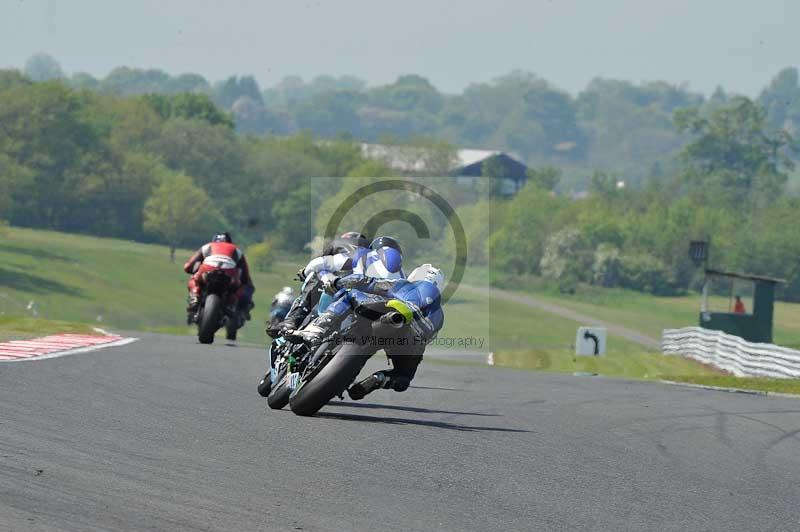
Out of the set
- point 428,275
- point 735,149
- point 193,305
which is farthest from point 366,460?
point 735,149

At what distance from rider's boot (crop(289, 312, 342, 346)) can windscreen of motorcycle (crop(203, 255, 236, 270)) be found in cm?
991

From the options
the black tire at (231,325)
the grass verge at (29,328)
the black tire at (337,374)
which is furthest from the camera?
the black tire at (231,325)

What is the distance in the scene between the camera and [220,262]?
2219 centimetres

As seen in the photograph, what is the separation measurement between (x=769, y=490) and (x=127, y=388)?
6185 mm

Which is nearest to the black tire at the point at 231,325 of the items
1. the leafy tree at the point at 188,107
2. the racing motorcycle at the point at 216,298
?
the racing motorcycle at the point at 216,298

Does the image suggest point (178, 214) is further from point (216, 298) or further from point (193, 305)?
point (216, 298)

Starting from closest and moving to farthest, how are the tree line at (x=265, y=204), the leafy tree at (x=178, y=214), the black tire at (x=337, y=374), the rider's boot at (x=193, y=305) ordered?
the black tire at (x=337, y=374) → the rider's boot at (x=193, y=305) → the tree line at (x=265, y=204) → the leafy tree at (x=178, y=214)

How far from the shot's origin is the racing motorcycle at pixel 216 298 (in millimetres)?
22141

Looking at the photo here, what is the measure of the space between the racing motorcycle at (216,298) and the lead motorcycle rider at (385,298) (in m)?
9.69

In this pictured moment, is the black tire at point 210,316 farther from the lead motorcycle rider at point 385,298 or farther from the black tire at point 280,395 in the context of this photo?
the lead motorcycle rider at point 385,298

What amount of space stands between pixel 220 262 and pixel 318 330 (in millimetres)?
10074

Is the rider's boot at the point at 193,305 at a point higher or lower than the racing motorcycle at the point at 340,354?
lower

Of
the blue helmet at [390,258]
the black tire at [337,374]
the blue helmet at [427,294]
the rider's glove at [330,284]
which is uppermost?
the blue helmet at [390,258]

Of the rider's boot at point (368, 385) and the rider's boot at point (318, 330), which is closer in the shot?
the rider's boot at point (318, 330)
